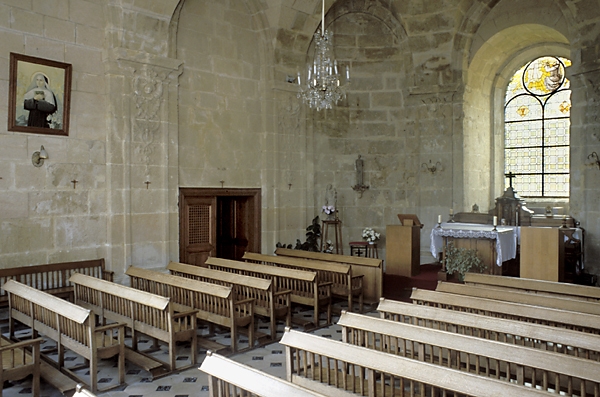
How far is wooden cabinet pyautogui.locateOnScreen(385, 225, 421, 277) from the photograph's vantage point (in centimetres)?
880

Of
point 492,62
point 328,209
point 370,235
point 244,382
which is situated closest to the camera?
point 244,382

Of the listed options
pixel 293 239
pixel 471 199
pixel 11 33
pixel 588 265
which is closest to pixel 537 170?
pixel 471 199

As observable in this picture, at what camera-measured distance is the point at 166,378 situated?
5109 mm

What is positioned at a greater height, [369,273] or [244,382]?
[244,382]

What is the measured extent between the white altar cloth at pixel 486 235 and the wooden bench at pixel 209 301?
396cm

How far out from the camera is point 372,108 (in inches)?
471

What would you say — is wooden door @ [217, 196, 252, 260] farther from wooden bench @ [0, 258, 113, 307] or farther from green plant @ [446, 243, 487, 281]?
green plant @ [446, 243, 487, 281]

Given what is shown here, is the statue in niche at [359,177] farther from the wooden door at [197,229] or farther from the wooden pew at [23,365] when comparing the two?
the wooden pew at [23,365]

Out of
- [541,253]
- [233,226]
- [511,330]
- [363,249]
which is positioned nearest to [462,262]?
[541,253]

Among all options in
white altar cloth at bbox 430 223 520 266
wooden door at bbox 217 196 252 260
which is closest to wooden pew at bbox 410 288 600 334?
white altar cloth at bbox 430 223 520 266

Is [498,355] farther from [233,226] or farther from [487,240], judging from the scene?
[233,226]

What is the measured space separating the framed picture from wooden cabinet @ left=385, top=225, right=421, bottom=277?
5.65m

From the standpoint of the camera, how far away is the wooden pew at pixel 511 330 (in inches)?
138

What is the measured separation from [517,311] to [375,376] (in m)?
1.82
